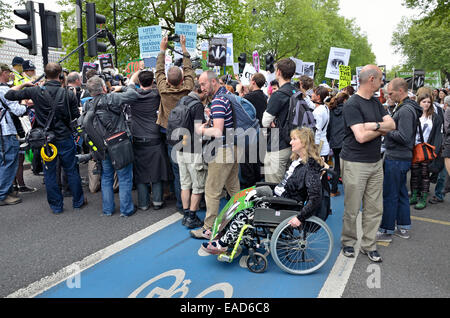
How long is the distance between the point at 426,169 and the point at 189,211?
3.86m

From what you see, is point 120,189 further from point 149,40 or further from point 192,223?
point 149,40

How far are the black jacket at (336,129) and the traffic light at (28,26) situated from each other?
6049 millimetres

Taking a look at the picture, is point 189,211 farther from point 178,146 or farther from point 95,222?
point 95,222

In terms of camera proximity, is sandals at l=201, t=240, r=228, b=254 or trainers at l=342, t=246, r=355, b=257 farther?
trainers at l=342, t=246, r=355, b=257

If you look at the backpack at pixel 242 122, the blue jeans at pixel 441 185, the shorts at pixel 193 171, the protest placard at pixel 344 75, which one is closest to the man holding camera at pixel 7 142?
the shorts at pixel 193 171

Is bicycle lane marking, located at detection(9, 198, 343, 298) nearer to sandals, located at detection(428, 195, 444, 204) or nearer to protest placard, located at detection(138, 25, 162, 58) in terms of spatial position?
sandals, located at detection(428, 195, 444, 204)

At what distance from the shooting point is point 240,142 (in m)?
4.30

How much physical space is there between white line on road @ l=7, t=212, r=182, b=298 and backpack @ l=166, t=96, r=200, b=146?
4.22 feet

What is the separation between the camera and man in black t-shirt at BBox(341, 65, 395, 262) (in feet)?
12.0

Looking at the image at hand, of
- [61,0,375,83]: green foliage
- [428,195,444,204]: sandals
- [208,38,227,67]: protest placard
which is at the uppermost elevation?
[61,0,375,83]: green foliage

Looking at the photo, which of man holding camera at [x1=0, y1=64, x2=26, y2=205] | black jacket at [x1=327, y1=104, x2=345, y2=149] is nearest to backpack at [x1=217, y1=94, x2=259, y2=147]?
black jacket at [x1=327, y1=104, x2=345, y2=149]

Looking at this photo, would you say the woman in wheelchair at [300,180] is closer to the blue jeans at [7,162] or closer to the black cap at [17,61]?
the blue jeans at [7,162]

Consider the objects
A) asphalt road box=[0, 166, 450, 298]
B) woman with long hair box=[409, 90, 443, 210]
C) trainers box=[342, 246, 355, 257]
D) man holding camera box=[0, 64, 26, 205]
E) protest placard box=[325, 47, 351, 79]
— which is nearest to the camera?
asphalt road box=[0, 166, 450, 298]
